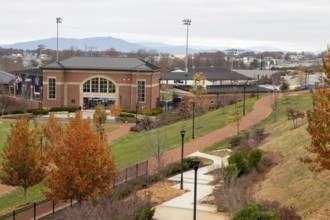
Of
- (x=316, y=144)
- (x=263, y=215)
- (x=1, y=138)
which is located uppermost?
(x=316, y=144)

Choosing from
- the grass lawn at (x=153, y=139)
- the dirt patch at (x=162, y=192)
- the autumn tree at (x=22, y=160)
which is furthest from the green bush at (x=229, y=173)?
the grass lawn at (x=153, y=139)

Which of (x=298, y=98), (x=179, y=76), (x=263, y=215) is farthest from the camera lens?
(x=179, y=76)

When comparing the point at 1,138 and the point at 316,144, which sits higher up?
the point at 316,144

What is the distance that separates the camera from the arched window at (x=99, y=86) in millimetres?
80188

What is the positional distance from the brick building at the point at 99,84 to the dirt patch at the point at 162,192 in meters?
50.2

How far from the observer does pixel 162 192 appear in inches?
1048

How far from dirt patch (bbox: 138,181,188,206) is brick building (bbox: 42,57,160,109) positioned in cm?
5022

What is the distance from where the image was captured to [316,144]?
59.0 feet

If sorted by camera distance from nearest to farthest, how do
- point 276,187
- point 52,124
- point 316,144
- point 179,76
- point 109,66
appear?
point 316,144
point 276,187
point 52,124
point 109,66
point 179,76

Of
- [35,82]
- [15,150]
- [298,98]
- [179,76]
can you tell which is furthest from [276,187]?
[179,76]

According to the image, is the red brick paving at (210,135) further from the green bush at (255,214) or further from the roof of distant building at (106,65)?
the roof of distant building at (106,65)

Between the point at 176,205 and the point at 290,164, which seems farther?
the point at 290,164

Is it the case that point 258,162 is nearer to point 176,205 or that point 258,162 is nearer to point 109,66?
point 176,205

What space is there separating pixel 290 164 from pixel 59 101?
58.8m
